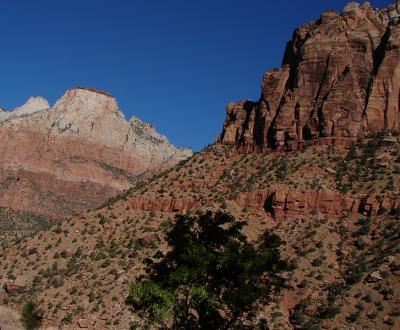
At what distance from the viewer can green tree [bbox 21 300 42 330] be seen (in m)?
52.9

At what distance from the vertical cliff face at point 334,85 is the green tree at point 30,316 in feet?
112

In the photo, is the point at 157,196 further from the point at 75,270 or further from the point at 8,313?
the point at 8,313

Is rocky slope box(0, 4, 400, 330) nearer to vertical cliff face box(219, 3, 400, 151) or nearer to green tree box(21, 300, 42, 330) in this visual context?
vertical cliff face box(219, 3, 400, 151)

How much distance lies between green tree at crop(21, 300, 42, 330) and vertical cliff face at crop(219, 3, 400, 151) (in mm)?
34069

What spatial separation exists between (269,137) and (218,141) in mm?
11865

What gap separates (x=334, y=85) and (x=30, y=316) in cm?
4258

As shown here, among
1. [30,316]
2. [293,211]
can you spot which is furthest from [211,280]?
[30,316]

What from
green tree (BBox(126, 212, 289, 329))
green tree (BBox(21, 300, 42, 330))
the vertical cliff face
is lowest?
green tree (BBox(21, 300, 42, 330))

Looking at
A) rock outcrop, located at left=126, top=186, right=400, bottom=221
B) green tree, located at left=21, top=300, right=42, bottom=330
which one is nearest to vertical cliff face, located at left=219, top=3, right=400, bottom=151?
rock outcrop, located at left=126, top=186, right=400, bottom=221

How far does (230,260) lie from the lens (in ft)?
94.0

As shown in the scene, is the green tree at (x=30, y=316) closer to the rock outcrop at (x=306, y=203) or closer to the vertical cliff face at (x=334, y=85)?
the rock outcrop at (x=306, y=203)

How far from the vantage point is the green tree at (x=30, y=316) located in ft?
173

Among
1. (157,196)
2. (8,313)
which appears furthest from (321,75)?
(8,313)

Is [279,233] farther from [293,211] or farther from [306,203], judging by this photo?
[306,203]
